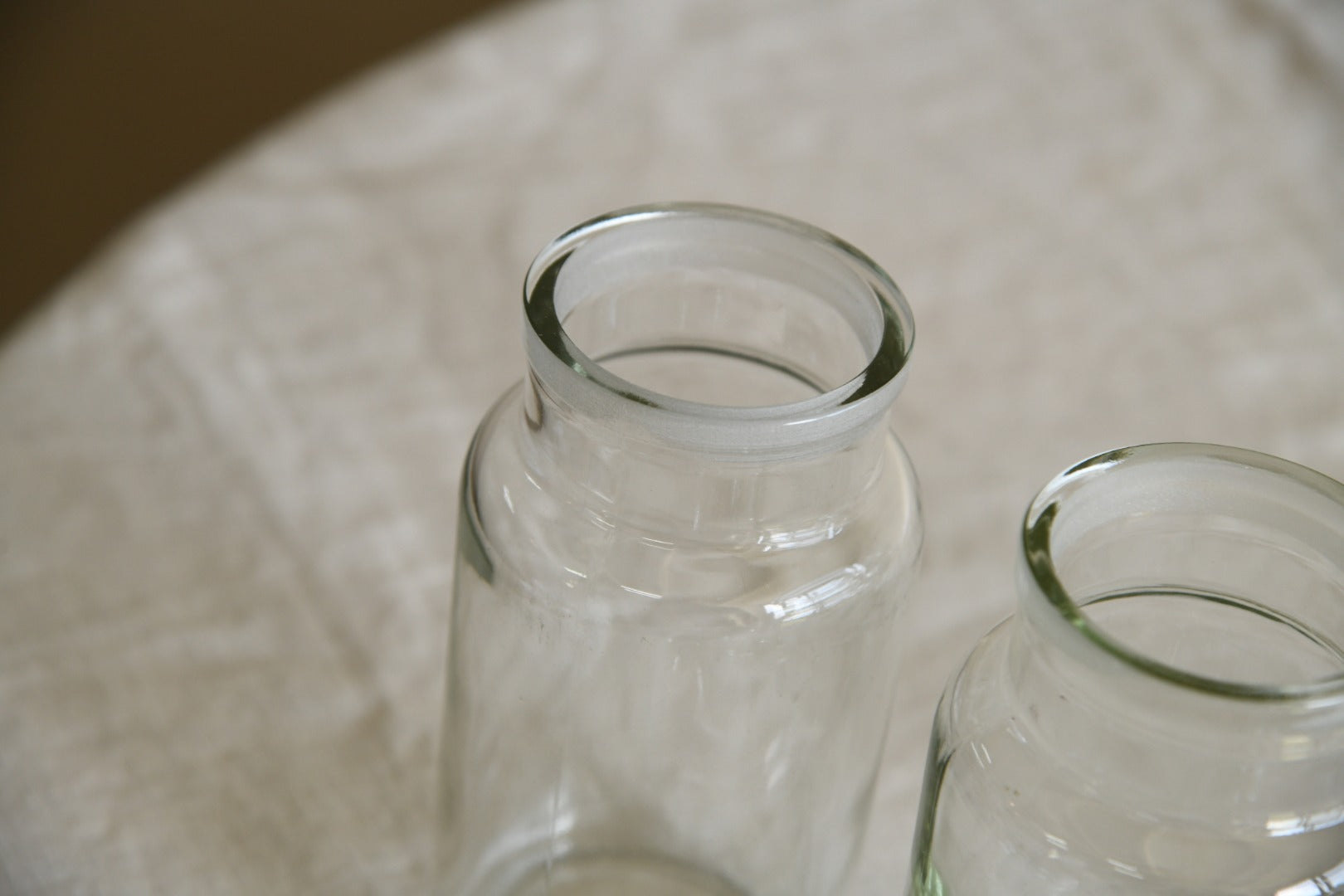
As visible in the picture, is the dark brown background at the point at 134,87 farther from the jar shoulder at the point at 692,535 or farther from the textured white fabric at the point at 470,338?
the jar shoulder at the point at 692,535

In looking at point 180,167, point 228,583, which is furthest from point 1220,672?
point 180,167

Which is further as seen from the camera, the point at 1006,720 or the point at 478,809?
the point at 478,809

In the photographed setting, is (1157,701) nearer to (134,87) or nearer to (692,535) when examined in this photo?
(692,535)

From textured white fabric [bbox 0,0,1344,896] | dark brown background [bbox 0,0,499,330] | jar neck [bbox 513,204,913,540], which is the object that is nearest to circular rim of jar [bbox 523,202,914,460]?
jar neck [bbox 513,204,913,540]

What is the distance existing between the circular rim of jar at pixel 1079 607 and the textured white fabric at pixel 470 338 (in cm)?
19

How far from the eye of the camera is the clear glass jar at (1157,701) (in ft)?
0.80

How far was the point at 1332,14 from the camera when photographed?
735 millimetres

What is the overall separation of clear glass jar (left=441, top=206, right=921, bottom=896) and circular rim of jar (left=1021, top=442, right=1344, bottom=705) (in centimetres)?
5

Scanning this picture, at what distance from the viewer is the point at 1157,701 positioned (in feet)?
0.78

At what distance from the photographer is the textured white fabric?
44 centimetres

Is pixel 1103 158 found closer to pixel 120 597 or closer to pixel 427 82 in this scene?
pixel 427 82

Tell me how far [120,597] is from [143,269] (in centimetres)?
17

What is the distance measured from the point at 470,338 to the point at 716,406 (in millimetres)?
326

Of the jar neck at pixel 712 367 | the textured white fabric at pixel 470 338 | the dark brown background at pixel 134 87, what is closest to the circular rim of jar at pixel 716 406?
the jar neck at pixel 712 367
